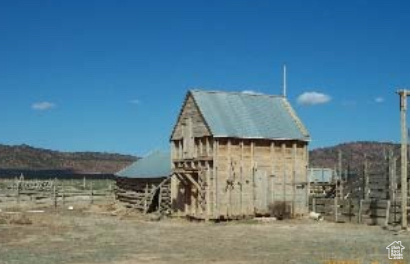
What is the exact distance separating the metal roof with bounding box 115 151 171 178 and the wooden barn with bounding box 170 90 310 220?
163 inches

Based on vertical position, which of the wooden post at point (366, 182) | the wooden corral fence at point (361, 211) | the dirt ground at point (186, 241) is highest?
the wooden post at point (366, 182)

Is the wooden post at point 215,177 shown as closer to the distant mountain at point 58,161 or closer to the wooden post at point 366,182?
the wooden post at point 366,182

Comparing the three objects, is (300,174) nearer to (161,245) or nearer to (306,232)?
(306,232)

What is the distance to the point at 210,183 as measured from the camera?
130 feet

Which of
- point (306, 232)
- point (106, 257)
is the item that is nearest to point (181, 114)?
point (306, 232)

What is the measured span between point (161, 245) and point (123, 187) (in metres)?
29.1

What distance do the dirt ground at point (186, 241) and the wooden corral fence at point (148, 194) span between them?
18.5ft

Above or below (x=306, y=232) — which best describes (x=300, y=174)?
above

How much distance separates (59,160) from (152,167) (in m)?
134

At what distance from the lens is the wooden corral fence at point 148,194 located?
4574 centimetres

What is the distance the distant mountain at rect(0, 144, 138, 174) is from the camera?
560ft

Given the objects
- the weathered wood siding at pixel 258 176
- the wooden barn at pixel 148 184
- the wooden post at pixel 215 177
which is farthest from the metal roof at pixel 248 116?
the wooden barn at pixel 148 184

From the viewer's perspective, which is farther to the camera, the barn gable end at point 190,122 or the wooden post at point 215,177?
the barn gable end at point 190,122

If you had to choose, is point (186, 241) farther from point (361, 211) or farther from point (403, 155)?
point (361, 211)
